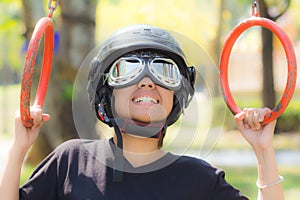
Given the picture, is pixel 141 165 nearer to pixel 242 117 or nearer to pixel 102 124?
pixel 102 124

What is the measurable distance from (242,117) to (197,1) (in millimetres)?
24708

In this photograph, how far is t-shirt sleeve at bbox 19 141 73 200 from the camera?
8.66ft

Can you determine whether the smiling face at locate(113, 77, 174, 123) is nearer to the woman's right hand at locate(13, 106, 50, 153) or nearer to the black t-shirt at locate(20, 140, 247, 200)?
the black t-shirt at locate(20, 140, 247, 200)

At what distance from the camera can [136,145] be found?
8.79 ft

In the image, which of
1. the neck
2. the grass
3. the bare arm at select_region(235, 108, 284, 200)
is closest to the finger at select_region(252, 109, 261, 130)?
the bare arm at select_region(235, 108, 284, 200)

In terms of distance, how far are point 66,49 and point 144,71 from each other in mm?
6616

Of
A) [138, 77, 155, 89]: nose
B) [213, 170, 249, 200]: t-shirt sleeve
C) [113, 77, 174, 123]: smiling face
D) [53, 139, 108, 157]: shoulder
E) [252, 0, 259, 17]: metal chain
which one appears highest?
[252, 0, 259, 17]: metal chain

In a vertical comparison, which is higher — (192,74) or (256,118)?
(192,74)

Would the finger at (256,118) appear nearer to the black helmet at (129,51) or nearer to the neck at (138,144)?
the black helmet at (129,51)

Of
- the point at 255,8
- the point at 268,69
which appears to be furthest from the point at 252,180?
the point at 255,8

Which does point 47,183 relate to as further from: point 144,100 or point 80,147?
point 144,100

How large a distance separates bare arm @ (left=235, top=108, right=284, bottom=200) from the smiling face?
12.4 inches

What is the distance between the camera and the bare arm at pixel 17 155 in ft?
8.47

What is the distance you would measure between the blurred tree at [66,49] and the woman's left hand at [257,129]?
20.7 feet
